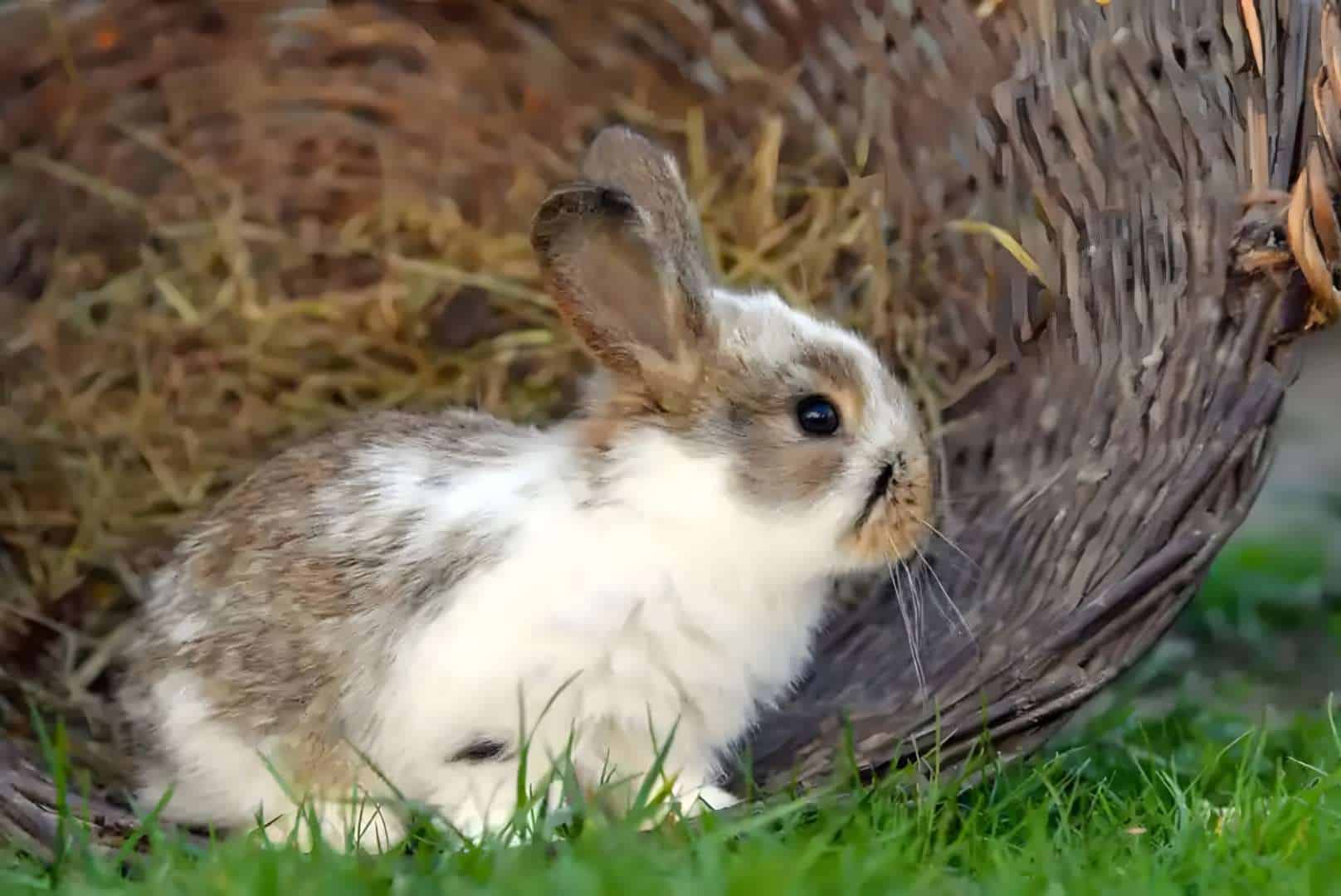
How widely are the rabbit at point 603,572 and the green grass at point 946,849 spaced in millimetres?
283

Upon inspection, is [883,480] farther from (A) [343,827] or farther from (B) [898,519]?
(A) [343,827]

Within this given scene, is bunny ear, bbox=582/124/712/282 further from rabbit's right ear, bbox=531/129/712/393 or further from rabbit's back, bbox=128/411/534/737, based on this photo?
rabbit's back, bbox=128/411/534/737

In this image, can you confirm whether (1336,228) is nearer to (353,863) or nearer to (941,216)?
(941,216)

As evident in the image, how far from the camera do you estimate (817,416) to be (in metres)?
2.53

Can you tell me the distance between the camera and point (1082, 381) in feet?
9.75

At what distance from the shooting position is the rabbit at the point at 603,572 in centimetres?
247

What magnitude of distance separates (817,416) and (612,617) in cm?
49

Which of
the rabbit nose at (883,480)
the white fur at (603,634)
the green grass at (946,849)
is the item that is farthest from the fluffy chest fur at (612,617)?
the green grass at (946,849)

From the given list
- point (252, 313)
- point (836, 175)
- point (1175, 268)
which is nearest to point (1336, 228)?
point (1175, 268)

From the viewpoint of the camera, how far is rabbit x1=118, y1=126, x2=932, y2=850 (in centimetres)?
247

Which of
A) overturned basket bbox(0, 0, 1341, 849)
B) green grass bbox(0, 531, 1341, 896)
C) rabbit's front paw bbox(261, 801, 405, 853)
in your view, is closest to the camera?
green grass bbox(0, 531, 1341, 896)

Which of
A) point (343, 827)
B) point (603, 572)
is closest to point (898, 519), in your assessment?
point (603, 572)

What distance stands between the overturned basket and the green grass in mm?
185

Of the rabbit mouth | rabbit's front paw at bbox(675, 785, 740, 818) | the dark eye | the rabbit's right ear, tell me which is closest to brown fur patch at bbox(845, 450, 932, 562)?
the rabbit mouth
